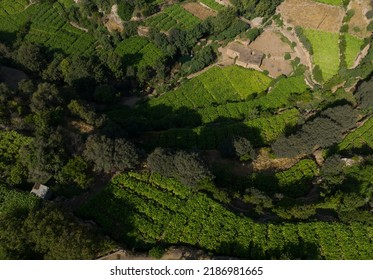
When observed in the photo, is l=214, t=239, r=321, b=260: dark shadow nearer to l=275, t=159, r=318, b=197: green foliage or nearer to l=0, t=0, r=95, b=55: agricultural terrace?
l=275, t=159, r=318, b=197: green foliage

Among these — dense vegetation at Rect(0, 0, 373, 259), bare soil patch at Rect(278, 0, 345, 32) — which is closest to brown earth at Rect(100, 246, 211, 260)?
dense vegetation at Rect(0, 0, 373, 259)

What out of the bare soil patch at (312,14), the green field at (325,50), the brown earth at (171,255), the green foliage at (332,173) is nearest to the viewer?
the brown earth at (171,255)

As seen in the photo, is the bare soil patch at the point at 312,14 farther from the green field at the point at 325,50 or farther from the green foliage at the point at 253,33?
the green foliage at the point at 253,33

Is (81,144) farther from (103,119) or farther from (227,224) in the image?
(227,224)

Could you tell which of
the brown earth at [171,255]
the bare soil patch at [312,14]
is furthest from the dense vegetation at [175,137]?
the bare soil patch at [312,14]

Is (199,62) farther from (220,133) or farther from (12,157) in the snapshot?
(12,157)

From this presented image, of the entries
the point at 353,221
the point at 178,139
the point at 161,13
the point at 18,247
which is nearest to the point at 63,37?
the point at 161,13
